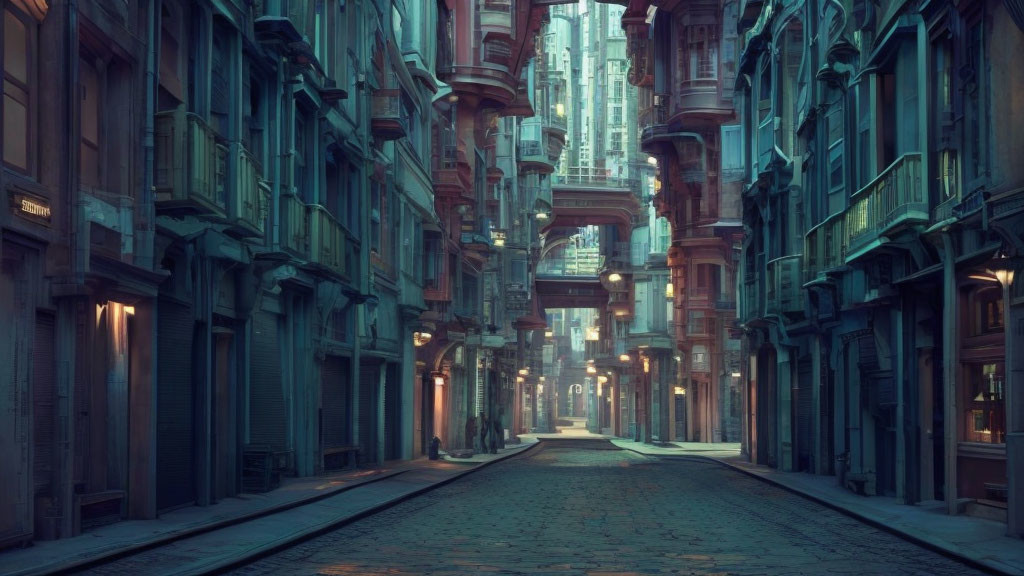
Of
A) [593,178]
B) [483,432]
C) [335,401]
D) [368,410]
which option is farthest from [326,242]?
[593,178]

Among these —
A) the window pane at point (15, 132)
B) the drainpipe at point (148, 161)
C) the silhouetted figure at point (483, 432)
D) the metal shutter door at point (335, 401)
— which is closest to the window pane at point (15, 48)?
the window pane at point (15, 132)

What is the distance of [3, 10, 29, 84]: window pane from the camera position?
15375mm

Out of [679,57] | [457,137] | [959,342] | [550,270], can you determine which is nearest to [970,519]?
[959,342]

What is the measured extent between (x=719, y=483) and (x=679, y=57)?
30664mm

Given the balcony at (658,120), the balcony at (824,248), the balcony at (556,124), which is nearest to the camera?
the balcony at (824,248)

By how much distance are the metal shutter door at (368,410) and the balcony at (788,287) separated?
36.8 ft

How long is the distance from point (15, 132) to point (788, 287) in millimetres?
22621

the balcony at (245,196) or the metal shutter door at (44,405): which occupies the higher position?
the balcony at (245,196)

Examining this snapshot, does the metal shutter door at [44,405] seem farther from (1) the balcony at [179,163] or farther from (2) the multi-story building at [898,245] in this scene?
(2) the multi-story building at [898,245]

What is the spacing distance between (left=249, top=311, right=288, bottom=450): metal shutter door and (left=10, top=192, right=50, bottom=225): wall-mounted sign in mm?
11196

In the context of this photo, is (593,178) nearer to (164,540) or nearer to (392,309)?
(392,309)

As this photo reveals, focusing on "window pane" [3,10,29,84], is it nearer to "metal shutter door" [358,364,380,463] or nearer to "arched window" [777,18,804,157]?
"metal shutter door" [358,364,380,463]

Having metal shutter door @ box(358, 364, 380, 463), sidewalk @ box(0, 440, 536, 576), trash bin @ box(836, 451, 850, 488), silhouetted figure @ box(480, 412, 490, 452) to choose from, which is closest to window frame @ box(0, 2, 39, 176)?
sidewalk @ box(0, 440, 536, 576)

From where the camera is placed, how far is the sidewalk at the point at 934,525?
15289mm
